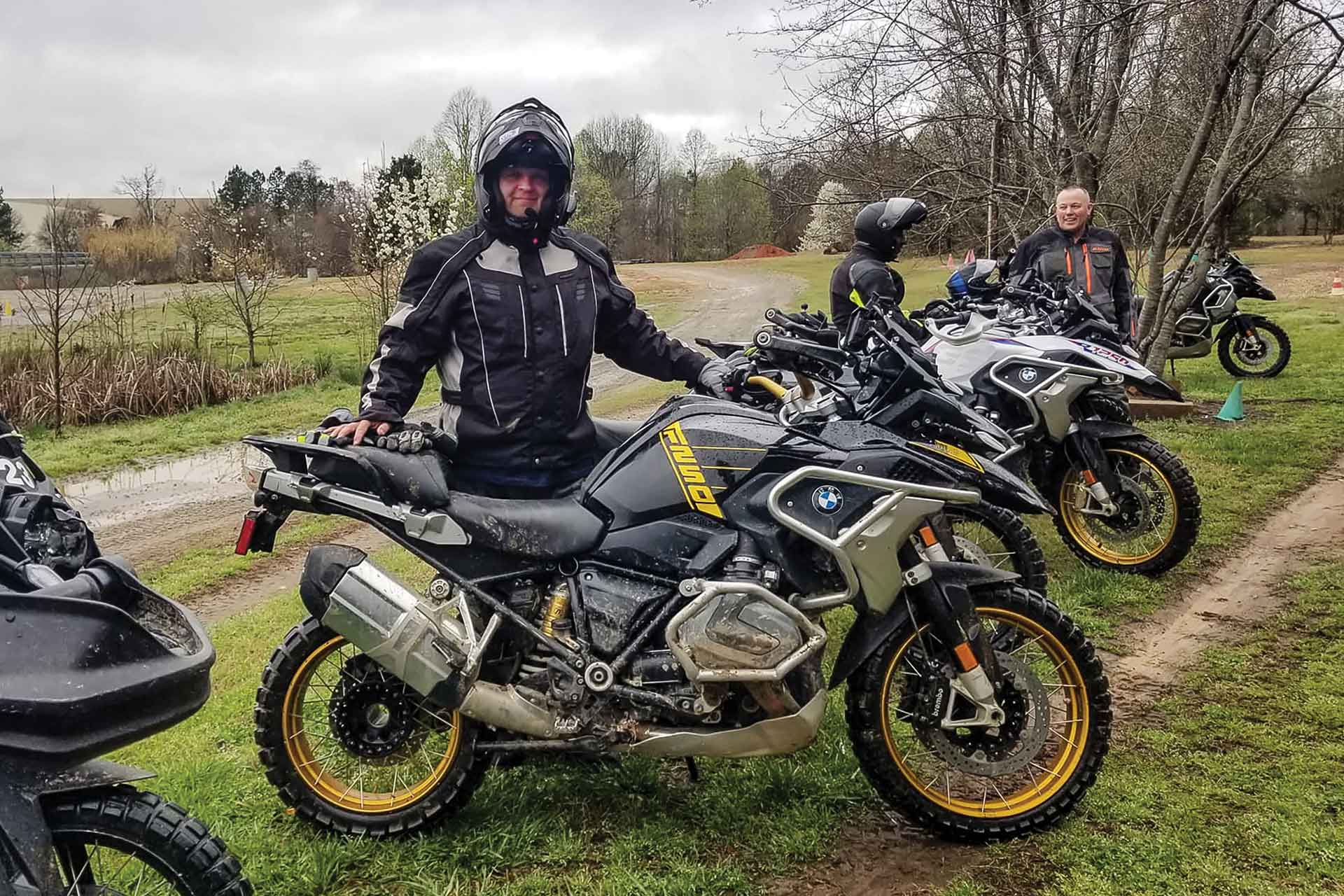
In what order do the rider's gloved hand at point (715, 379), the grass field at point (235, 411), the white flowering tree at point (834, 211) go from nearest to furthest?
the rider's gloved hand at point (715, 379) → the white flowering tree at point (834, 211) → the grass field at point (235, 411)

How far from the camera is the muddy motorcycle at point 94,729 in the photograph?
169cm

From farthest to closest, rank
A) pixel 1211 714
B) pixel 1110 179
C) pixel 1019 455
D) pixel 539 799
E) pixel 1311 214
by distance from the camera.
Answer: pixel 1311 214
pixel 1110 179
pixel 1019 455
pixel 1211 714
pixel 539 799

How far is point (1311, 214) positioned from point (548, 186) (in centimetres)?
4543

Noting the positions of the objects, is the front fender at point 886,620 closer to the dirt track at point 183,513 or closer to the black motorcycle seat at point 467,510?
the black motorcycle seat at point 467,510

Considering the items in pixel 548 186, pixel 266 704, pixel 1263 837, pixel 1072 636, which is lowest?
pixel 1263 837

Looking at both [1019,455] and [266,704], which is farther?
[1019,455]

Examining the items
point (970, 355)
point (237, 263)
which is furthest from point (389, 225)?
point (970, 355)

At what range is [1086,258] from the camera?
672cm

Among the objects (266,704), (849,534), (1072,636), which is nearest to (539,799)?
(266,704)

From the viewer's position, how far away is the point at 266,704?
2.90 metres

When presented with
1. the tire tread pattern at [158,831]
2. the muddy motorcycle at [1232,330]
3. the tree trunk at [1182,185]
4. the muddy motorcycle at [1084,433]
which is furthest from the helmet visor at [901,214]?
the muddy motorcycle at [1232,330]

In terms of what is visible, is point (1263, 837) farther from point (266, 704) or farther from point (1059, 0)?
point (1059, 0)

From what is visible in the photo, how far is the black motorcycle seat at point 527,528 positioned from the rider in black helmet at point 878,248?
2516 millimetres

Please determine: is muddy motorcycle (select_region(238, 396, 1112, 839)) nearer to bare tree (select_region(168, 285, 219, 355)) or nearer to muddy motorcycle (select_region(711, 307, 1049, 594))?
muddy motorcycle (select_region(711, 307, 1049, 594))
